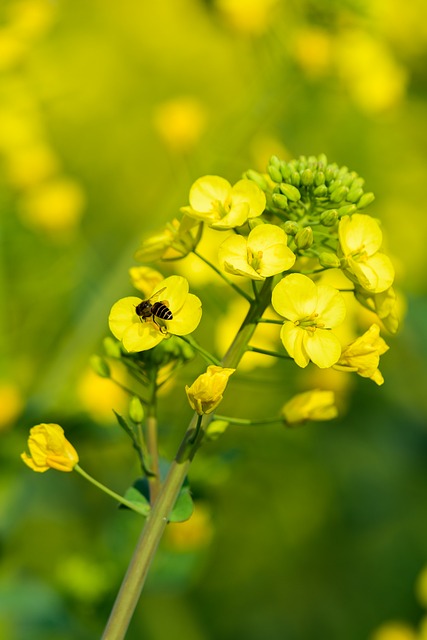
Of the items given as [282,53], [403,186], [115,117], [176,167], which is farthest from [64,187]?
[403,186]

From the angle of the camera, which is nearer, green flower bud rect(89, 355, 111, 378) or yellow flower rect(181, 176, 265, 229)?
yellow flower rect(181, 176, 265, 229)

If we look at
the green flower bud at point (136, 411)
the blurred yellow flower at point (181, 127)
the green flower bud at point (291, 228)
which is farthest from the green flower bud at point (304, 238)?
the blurred yellow flower at point (181, 127)

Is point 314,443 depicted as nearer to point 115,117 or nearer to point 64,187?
point 64,187

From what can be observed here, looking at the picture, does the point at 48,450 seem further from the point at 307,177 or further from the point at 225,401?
the point at 225,401

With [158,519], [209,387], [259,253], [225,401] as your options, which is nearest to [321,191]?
[259,253]

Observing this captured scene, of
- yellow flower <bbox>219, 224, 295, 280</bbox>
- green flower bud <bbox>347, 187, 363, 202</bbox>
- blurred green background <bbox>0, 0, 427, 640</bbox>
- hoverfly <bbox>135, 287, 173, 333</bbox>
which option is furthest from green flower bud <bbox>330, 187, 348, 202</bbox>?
blurred green background <bbox>0, 0, 427, 640</bbox>

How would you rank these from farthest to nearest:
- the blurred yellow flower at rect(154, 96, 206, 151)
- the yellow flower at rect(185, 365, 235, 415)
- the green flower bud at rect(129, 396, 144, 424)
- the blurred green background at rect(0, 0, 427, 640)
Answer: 1. the blurred yellow flower at rect(154, 96, 206, 151)
2. the blurred green background at rect(0, 0, 427, 640)
3. the green flower bud at rect(129, 396, 144, 424)
4. the yellow flower at rect(185, 365, 235, 415)

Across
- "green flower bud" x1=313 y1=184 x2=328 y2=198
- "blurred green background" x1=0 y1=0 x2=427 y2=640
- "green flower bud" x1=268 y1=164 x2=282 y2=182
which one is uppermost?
"green flower bud" x1=313 y1=184 x2=328 y2=198

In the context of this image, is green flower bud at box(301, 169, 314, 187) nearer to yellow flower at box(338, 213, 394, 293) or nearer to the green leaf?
yellow flower at box(338, 213, 394, 293)

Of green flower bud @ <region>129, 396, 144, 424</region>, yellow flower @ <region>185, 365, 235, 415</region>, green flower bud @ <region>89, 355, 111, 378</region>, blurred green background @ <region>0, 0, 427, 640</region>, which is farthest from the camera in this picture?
blurred green background @ <region>0, 0, 427, 640</region>
